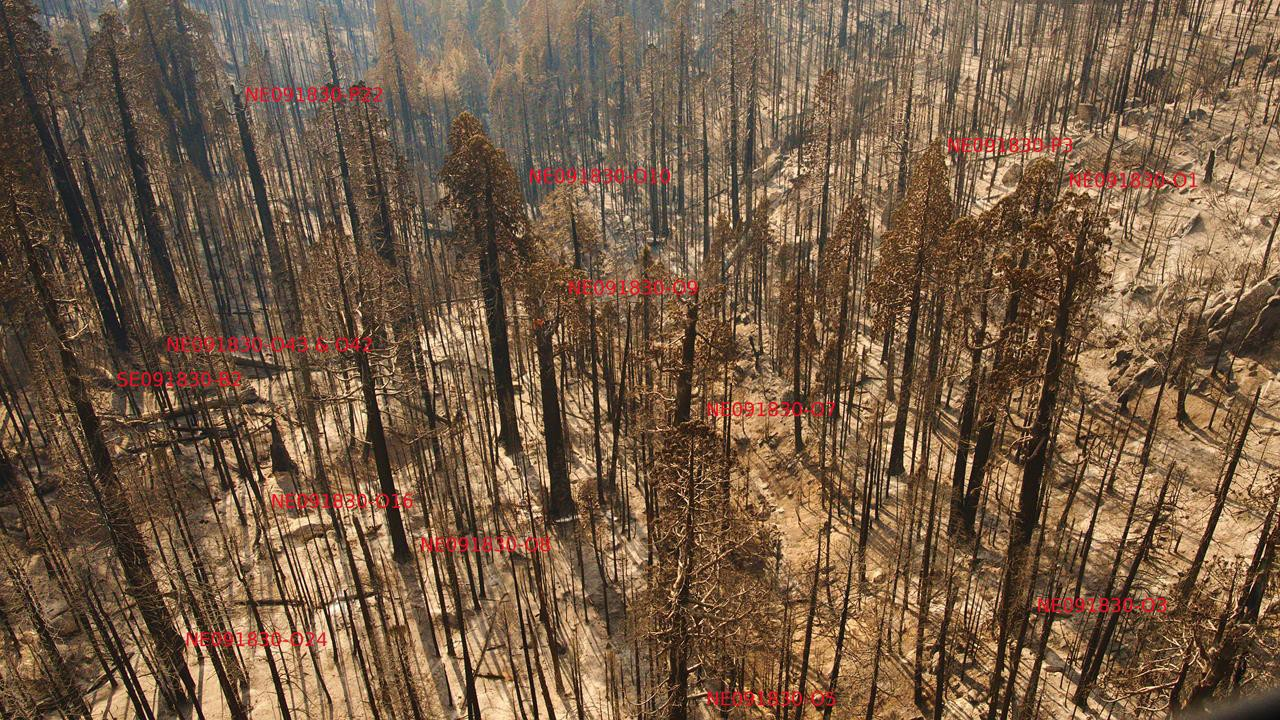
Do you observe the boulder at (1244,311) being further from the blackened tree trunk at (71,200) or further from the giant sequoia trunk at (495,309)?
the blackened tree trunk at (71,200)

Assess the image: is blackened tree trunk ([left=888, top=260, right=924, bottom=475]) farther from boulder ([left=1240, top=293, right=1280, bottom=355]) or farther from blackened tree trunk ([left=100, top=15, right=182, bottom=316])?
blackened tree trunk ([left=100, top=15, right=182, bottom=316])

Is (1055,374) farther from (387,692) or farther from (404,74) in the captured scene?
(404,74)

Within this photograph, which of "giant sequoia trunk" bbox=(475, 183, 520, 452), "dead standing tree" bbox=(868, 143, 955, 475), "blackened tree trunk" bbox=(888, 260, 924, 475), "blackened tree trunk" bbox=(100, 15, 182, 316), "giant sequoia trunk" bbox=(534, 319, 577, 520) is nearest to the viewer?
"dead standing tree" bbox=(868, 143, 955, 475)

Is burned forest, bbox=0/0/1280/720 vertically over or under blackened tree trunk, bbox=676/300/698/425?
under

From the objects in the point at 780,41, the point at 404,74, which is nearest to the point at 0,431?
the point at 404,74

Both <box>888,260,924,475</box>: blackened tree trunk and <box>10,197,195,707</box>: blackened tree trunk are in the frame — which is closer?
<box>10,197,195,707</box>: blackened tree trunk

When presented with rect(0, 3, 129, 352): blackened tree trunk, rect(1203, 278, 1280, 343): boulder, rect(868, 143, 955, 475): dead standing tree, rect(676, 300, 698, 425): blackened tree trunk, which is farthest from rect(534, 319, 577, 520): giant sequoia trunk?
rect(1203, 278, 1280, 343): boulder

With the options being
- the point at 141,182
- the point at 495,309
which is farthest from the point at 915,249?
the point at 141,182

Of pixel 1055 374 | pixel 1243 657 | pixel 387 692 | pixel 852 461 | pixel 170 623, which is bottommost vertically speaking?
pixel 852 461
